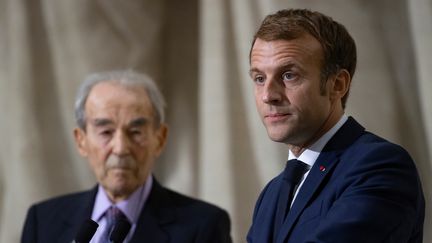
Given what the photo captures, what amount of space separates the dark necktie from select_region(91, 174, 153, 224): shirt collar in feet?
3.61

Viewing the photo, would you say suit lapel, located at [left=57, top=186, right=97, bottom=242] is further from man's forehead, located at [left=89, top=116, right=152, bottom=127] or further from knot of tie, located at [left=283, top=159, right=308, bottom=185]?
knot of tie, located at [left=283, top=159, right=308, bottom=185]

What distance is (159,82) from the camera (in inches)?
141

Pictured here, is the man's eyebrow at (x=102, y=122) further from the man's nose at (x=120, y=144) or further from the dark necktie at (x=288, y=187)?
the dark necktie at (x=288, y=187)

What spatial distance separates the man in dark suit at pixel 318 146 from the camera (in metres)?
1.33

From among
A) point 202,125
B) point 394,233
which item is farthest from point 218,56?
point 394,233

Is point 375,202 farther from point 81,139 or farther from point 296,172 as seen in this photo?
point 81,139

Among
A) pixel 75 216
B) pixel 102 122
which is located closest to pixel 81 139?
pixel 102 122

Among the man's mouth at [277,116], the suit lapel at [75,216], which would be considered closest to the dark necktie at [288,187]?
the man's mouth at [277,116]

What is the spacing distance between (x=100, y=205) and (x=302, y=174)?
1217 mm

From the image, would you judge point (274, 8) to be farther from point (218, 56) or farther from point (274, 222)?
point (274, 222)

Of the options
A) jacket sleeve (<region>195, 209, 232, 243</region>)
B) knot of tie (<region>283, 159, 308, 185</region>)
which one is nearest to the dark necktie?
knot of tie (<region>283, 159, 308, 185</region>)

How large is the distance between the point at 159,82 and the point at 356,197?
235cm

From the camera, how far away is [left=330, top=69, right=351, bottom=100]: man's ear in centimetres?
154

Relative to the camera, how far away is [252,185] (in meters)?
3.20
